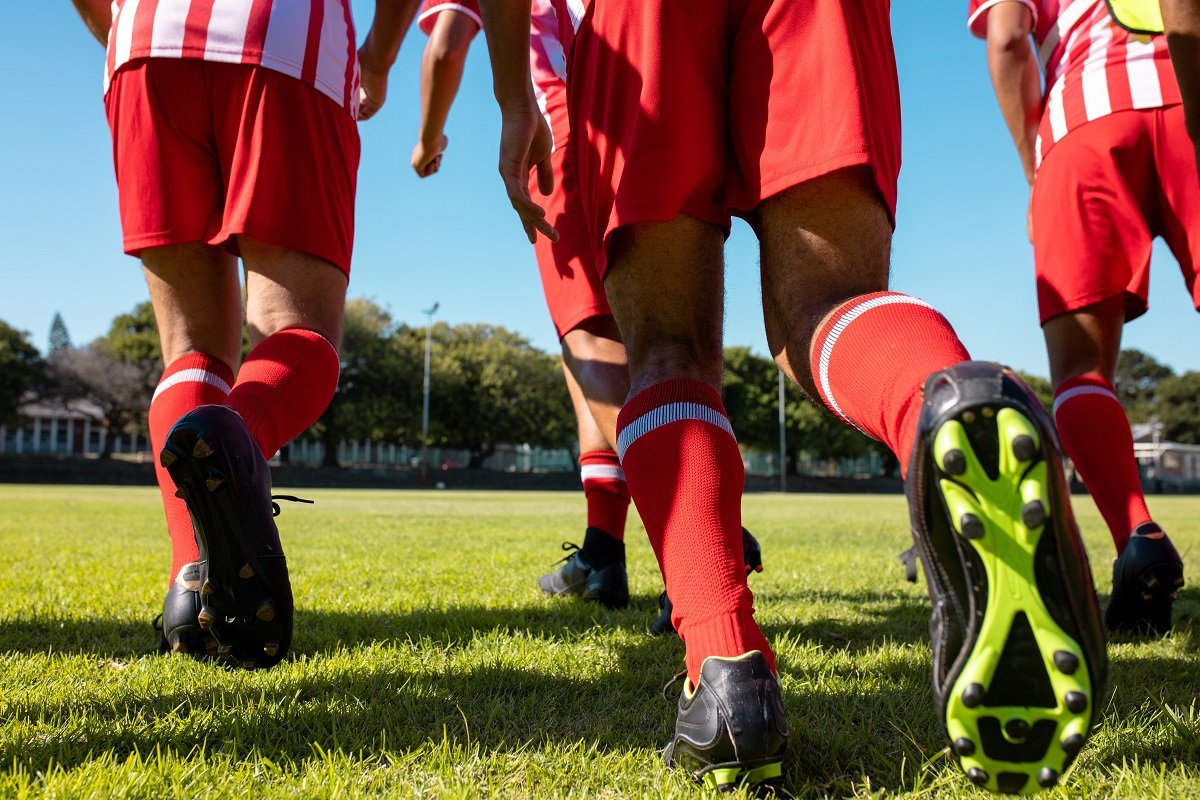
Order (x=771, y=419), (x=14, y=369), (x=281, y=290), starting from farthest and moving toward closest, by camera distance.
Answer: (x=771, y=419), (x=14, y=369), (x=281, y=290)

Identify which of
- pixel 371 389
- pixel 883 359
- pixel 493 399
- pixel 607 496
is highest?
pixel 371 389

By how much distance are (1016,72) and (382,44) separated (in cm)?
235

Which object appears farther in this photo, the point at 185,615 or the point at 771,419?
the point at 771,419

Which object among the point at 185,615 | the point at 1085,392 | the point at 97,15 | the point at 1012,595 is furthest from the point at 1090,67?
the point at 97,15

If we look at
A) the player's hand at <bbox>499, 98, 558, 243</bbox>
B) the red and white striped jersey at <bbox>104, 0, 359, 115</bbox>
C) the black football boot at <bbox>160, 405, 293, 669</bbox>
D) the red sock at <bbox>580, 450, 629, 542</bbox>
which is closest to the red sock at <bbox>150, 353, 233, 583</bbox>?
the black football boot at <bbox>160, 405, 293, 669</bbox>

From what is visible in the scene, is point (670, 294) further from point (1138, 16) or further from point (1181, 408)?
point (1181, 408)

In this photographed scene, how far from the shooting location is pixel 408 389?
52.9 metres

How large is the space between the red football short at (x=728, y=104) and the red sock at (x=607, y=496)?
1692 millimetres

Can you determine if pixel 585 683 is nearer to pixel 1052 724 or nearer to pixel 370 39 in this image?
pixel 1052 724

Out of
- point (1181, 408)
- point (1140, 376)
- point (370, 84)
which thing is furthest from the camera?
point (1140, 376)

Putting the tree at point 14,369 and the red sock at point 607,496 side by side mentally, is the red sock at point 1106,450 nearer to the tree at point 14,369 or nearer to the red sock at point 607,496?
the red sock at point 607,496

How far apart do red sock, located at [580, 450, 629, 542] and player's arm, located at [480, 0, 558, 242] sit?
1.62 meters

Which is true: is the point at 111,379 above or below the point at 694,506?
above

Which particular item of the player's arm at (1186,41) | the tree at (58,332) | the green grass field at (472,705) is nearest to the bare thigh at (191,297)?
the green grass field at (472,705)
